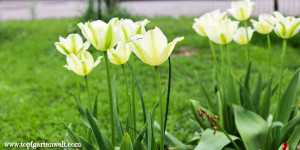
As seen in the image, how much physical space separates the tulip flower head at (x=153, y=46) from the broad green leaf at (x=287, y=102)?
42.4 inches

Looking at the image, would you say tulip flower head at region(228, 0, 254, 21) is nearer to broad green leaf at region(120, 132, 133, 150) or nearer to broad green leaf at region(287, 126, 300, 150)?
broad green leaf at region(287, 126, 300, 150)

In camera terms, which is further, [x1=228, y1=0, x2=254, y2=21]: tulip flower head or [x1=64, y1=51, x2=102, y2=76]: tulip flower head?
[x1=228, y1=0, x2=254, y2=21]: tulip flower head

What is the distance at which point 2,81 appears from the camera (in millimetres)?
4477

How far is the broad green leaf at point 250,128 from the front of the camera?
2111 mm

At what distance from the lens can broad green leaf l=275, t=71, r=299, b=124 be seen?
2.16m

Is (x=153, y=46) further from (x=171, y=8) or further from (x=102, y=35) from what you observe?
(x=171, y=8)

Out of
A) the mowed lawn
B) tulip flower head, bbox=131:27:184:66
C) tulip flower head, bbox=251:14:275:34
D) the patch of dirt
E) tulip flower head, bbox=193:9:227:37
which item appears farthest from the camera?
the patch of dirt

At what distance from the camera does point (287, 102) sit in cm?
219

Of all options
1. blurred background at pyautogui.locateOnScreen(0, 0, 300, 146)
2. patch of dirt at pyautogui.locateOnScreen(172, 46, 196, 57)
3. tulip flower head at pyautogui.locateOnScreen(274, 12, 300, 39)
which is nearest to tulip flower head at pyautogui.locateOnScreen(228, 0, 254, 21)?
tulip flower head at pyautogui.locateOnScreen(274, 12, 300, 39)

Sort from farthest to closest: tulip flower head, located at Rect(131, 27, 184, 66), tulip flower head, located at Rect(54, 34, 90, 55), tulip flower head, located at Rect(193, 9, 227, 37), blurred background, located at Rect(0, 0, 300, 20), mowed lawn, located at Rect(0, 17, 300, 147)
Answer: blurred background, located at Rect(0, 0, 300, 20)
mowed lawn, located at Rect(0, 17, 300, 147)
tulip flower head, located at Rect(193, 9, 227, 37)
tulip flower head, located at Rect(54, 34, 90, 55)
tulip flower head, located at Rect(131, 27, 184, 66)

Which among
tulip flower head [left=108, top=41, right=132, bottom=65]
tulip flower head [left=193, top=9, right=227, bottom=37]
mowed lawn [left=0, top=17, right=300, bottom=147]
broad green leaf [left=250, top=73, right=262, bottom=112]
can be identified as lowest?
mowed lawn [left=0, top=17, right=300, bottom=147]

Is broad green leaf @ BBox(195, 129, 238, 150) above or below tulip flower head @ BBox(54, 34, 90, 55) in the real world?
below

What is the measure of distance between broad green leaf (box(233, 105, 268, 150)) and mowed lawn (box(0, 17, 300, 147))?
1.50ft

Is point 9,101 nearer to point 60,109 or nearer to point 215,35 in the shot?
point 60,109
